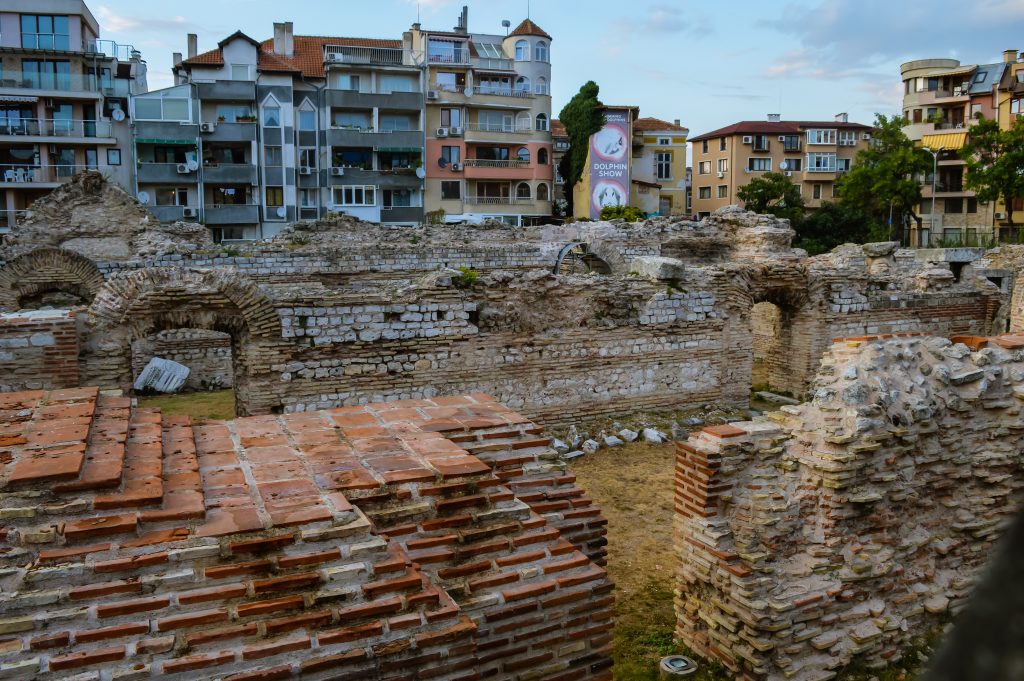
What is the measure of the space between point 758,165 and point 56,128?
39749 mm

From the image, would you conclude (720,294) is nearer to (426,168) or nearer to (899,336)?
(899,336)

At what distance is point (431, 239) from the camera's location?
21906mm

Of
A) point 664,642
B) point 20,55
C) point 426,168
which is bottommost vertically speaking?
point 664,642

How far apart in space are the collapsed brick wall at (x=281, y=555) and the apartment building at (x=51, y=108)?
33487mm

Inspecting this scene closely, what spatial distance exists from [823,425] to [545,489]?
2.48 meters

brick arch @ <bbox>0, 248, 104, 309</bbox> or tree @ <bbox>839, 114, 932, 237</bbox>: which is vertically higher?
tree @ <bbox>839, 114, 932, 237</bbox>

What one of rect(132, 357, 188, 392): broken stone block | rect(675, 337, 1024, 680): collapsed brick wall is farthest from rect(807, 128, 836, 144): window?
rect(675, 337, 1024, 680): collapsed brick wall

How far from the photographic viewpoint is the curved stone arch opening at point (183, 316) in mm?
9531

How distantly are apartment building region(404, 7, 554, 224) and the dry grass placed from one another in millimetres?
27868

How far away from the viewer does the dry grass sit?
6145 mm

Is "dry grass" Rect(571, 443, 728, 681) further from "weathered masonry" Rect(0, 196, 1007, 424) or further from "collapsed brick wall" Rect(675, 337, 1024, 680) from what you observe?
"weathered masonry" Rect(0, 196, 1007, 424)

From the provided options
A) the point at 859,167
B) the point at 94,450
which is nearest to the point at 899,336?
the point at 94,450

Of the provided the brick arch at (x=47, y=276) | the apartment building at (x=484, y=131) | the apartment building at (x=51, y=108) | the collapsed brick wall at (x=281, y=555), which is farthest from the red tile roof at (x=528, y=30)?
the collapsed brick wall at (x=281, y=555)

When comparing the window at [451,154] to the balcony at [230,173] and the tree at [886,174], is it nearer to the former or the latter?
the balcony at [230,173]
